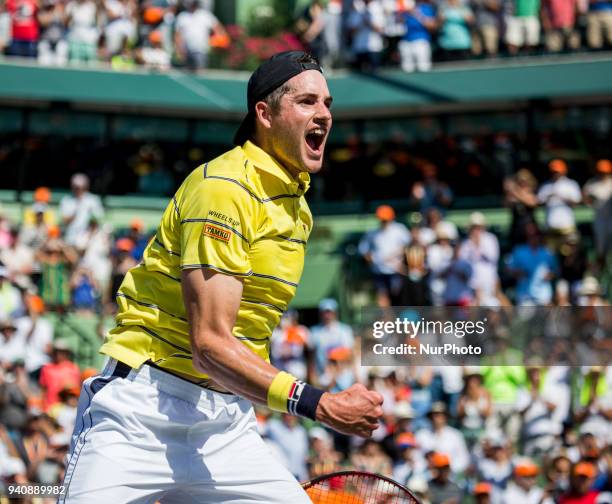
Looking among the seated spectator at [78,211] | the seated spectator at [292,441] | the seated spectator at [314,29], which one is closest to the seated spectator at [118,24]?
the seated spectator at [314,29]

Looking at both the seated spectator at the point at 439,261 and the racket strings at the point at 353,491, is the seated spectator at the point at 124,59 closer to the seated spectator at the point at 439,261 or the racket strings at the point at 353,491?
the seated spectator at the point at 439,261

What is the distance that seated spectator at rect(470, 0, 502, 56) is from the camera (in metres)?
17.0

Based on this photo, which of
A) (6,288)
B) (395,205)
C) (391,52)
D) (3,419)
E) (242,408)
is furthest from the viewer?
(391,52)

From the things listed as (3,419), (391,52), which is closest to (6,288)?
(3,419)

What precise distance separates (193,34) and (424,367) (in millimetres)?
8223

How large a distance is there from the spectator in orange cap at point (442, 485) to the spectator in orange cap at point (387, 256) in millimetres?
3705

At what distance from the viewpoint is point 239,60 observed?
18969 millimetres

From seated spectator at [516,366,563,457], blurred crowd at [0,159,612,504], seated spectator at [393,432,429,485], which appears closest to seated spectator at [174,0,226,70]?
blurred crowd at [0,159,612,504]

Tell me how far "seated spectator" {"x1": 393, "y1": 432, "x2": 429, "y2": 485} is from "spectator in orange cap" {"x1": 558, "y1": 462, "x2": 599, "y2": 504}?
4.02ft

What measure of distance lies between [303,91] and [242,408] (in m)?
1.12

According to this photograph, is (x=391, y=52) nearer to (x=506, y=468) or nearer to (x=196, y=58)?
(x=196, y=58)

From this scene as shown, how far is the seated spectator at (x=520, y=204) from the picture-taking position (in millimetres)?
14336

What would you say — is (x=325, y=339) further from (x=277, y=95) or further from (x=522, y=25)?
Result: (x=277, y=95)

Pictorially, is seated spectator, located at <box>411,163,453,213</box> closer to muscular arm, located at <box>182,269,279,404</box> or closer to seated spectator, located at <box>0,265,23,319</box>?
seated spectator, located at <box>0,265,23,319</box>
